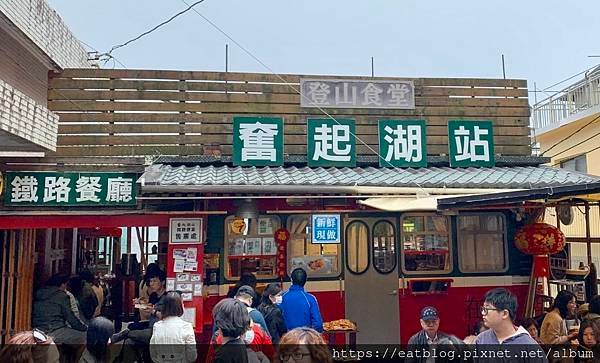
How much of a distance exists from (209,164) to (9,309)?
384cm

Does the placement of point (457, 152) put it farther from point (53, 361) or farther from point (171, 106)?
point (53, 361)

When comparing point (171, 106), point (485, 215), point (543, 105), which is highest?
point (543, 105)

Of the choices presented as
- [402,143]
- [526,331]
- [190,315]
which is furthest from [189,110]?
[526,331]

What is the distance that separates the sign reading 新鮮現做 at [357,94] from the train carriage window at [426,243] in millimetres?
2180

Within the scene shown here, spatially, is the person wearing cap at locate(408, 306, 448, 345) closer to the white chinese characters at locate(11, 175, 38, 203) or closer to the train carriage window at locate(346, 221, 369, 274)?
the train carriage window at locate(346, 221, 369, 274)

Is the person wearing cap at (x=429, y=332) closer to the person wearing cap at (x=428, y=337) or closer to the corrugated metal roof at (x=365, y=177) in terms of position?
the person wearing cap at (x=428, y=337)

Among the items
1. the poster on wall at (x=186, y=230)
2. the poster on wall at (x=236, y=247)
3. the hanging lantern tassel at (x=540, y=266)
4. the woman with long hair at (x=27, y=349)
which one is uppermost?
the poster on wall at (x=186, y=230)

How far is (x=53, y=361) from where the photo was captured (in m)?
3.53

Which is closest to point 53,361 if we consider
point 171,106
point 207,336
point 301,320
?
point 301,320

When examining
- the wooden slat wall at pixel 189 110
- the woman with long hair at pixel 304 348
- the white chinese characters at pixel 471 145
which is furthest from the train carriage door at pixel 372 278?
the woman with long hair at pixel 304 348

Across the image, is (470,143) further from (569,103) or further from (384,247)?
(569,103)

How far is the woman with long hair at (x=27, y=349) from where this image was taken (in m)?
3.13

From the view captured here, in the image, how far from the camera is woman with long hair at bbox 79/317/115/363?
405cm

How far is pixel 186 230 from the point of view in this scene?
716 centimetres
